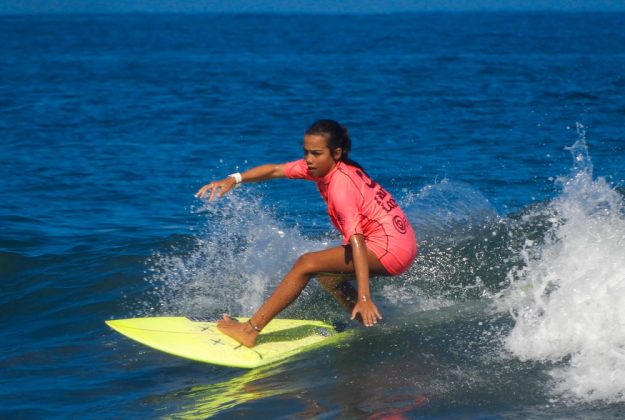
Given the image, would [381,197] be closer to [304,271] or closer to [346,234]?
[346,234]

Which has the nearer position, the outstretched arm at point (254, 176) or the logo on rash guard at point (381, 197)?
the logo on rash guard at point (381, 197)

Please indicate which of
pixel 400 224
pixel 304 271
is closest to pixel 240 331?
pixel 304 271

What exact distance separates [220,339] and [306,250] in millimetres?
2096

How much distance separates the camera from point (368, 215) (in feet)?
20.7

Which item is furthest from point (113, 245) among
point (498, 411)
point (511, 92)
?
point (511, 92)

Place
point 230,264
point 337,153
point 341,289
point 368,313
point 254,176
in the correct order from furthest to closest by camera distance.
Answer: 1. point 230,264
2. point 254,176
3. point 341,289
4. point 337,153
5. point 368,313

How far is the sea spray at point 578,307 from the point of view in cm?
565

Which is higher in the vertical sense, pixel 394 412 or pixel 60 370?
pixel 60 370

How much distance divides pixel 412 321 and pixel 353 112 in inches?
528

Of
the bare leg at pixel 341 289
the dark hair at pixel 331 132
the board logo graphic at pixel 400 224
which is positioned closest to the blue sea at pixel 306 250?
the bare leg at pixel 341 289

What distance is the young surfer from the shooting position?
6.07 metres

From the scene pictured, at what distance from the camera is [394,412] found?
548cm

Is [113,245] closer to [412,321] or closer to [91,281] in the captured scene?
[91,281]

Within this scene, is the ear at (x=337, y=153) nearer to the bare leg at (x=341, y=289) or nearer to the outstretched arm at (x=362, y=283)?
the outstretched arm at (x=362, y=283)
